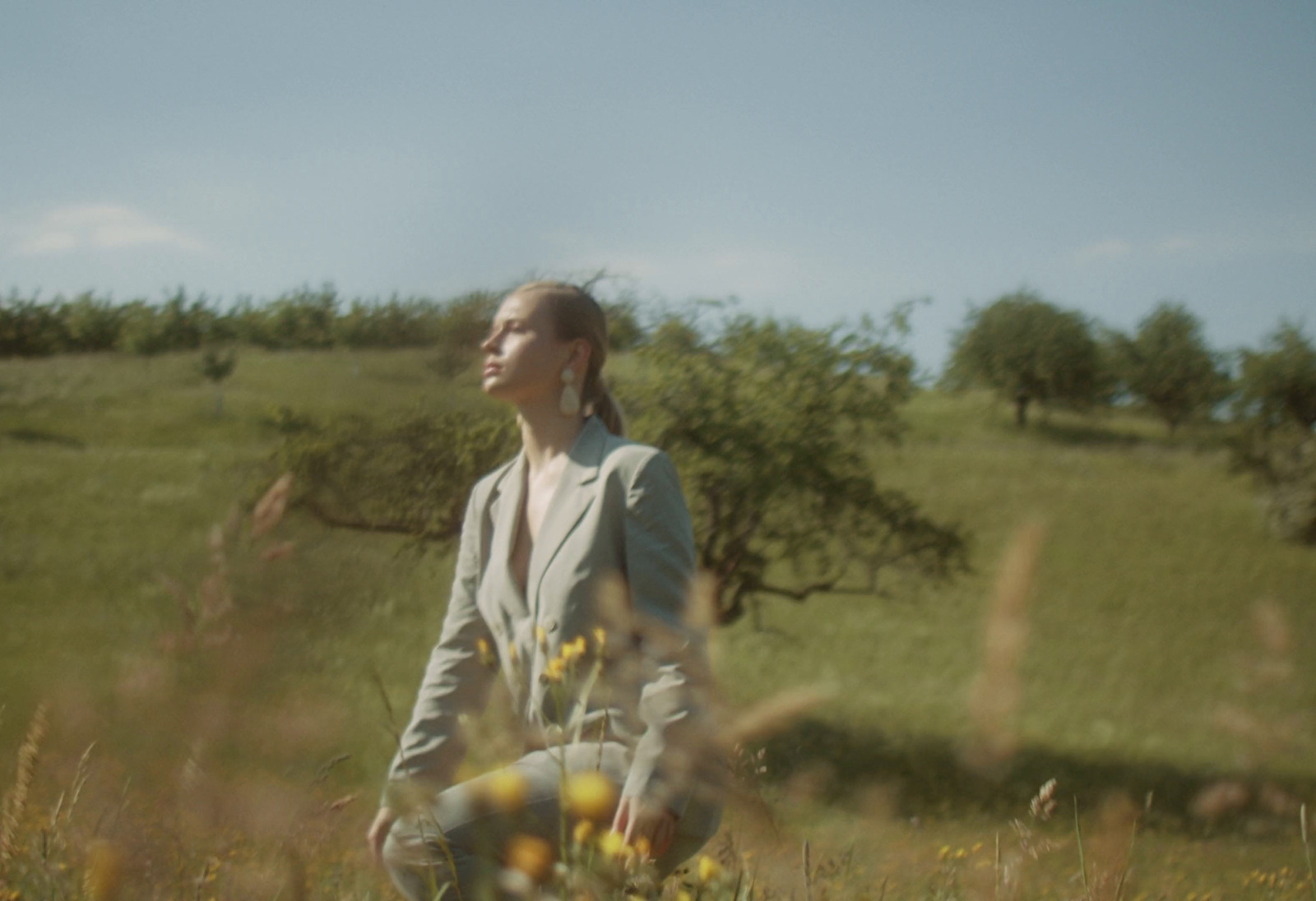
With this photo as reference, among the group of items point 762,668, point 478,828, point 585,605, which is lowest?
point 762,668

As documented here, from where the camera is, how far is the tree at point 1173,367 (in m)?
15.5

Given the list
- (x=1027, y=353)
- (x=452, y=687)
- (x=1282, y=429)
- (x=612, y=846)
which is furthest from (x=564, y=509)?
(x=1027, y=353)

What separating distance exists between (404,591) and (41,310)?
316 cm

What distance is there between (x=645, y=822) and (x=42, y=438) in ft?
31.6

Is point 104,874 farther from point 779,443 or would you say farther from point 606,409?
point 779,443

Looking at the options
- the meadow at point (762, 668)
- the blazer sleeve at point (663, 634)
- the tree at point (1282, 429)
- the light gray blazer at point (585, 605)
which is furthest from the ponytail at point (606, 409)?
the tree at point (1282, 429)

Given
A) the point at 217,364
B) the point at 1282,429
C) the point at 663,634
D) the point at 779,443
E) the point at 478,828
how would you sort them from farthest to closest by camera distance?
the point at 1282,429 < the point at 217,364 < the point at 779,443 < the point at 663,634 < the point at 478,828

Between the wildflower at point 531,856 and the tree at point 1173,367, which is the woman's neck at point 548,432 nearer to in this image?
the wildflower at point 531,856

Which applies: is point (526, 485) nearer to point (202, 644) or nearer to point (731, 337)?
point (202, 644)

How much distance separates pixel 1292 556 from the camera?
47.1ft

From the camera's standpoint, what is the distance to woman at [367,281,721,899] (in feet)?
5.32

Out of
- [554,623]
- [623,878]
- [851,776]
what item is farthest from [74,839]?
[851,776]

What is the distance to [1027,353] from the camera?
1981 cm

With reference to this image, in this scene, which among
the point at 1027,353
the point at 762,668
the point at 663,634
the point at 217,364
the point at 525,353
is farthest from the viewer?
the point at 1027,353
